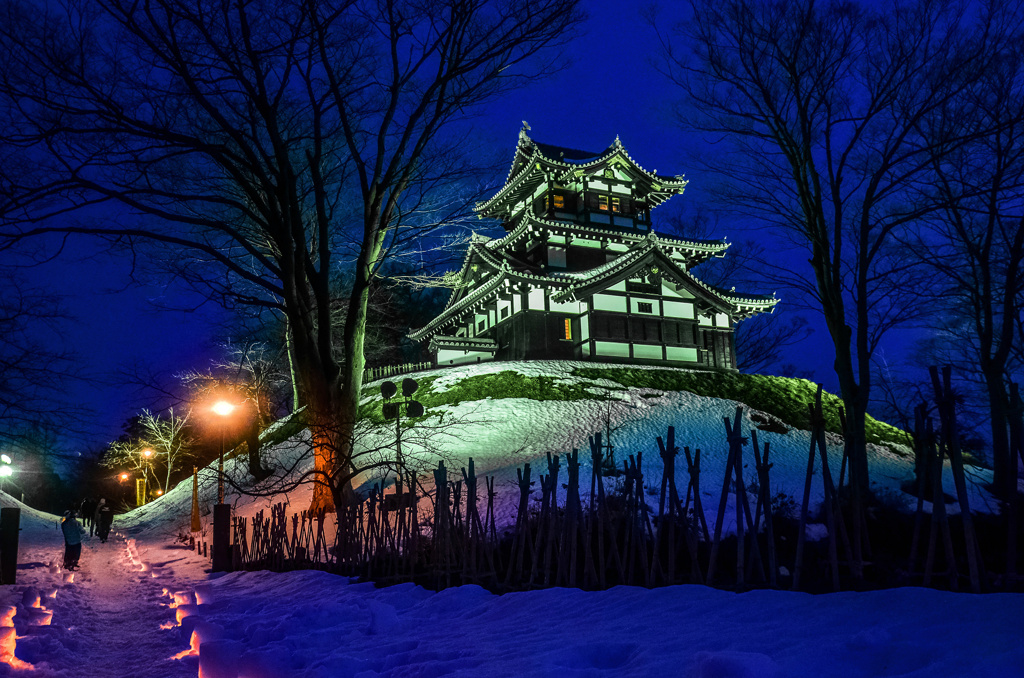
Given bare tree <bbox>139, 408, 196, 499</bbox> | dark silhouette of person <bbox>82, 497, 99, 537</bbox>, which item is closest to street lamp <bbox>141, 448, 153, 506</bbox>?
bare tree <bbox>139, 408, 196, 499</bbox>

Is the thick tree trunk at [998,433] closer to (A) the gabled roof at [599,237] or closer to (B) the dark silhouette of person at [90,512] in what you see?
(A) the gabled roof at [599,237]

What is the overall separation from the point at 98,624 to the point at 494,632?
5.09 metres

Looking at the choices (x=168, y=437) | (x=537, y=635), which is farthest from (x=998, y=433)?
(x=168, y=437)

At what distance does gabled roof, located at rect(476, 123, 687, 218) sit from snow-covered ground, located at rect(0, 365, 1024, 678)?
25.7 metres

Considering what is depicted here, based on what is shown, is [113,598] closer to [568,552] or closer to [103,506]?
[568,552]

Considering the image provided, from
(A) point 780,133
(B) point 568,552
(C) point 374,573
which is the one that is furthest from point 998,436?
(C) point 374,573

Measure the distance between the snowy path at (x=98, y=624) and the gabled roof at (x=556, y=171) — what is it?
24369mm

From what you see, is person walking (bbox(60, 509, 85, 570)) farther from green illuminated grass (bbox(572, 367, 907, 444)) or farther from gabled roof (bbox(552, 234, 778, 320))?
gabled roof (bbox(552, 234, 778, 320))

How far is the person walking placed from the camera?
12.6 metres

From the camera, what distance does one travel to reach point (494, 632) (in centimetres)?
501

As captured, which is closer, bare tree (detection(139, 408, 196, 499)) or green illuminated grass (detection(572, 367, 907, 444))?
green illuminated grass (detection(572, 367, 907, 444))

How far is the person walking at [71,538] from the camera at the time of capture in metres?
12.6

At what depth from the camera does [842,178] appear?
12.7 metres

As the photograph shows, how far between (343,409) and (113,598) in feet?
15.2
